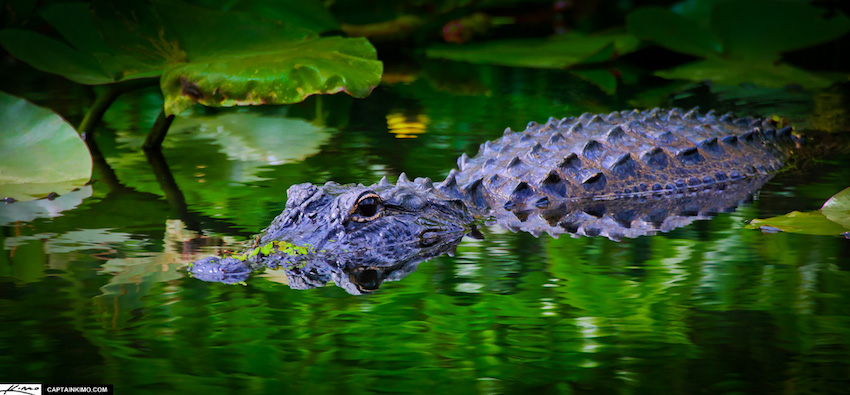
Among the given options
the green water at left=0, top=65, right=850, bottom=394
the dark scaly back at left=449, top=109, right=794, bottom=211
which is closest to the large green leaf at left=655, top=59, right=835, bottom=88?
the dark scaly back at left=449, top=109, right=794, bottom=211

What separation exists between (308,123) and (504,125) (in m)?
1.41

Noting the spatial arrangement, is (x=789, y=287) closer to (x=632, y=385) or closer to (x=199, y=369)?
(x=632, y=385)

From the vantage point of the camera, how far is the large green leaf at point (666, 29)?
24.5 ft

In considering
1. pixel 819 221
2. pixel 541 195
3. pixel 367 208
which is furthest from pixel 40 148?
pixel 819 221

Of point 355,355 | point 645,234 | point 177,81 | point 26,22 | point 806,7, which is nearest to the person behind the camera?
point 355,355

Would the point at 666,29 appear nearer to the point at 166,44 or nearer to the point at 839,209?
the point at 839,209

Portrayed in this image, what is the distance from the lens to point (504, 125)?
6203 millimetres

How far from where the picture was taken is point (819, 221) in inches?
148

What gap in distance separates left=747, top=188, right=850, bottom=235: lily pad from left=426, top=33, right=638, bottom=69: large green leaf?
3.71 m

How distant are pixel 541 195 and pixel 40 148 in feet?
8.30

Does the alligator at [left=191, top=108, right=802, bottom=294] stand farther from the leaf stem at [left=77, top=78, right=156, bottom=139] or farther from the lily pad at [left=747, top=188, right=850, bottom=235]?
the leaf stem at [left=77, top=78, right=156, bottom=139]

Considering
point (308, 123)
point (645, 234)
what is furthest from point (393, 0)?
point (645, 234)

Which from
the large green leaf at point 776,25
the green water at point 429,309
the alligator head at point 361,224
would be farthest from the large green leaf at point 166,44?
the large green leaf at point 776,25

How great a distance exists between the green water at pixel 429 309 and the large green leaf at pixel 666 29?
9.85 feet
